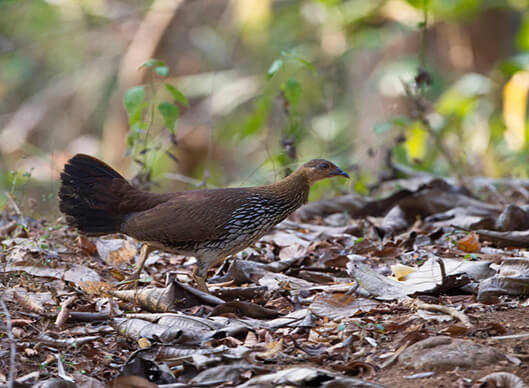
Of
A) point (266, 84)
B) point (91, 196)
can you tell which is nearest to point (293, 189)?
point (91, 196)

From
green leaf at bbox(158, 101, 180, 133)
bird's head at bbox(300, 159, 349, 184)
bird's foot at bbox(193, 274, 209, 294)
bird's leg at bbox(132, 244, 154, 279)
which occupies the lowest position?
bird's foot at bbox(193, 274, 209, 294)

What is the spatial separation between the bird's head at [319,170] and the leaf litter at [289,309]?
21.2 inches

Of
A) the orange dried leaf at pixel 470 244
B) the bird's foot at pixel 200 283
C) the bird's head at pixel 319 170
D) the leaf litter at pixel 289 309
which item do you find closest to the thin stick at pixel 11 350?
the leaf litter at pixel 289 309

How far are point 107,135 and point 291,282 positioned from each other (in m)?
9.87

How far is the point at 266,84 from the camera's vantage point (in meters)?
13.0

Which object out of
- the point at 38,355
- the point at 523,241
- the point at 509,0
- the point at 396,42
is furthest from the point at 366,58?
the point at 38,355

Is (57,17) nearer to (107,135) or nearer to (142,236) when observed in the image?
(107,135)

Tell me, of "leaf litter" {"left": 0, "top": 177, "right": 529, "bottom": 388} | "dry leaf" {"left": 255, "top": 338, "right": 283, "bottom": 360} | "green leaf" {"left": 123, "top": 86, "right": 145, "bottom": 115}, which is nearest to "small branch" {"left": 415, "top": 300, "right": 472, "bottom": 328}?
"leaf litter" {"left": 0, "top": 177, "right": 529, "bottom": 388}

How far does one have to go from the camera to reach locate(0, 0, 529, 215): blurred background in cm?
885

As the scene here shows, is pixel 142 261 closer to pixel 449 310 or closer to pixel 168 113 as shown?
pixel 168 113

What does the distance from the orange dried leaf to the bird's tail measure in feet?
8.23

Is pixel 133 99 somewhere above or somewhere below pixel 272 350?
above

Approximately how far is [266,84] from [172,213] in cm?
854

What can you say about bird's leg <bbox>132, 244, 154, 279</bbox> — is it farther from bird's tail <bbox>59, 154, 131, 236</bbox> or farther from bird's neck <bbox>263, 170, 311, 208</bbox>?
bird's neck <bbox>263, 170, 311, 208</bbox>
